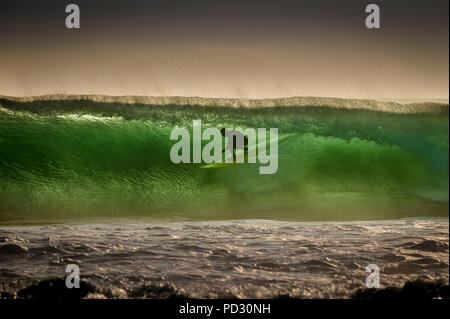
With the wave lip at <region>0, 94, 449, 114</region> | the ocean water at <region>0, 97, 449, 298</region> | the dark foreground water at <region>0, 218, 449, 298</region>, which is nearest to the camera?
the dark foreground water at <region>0, 218, 449, 298</region>

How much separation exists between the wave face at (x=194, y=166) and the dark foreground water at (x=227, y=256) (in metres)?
0.10

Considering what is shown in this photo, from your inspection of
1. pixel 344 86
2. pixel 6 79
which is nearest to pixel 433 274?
pixel 344 86

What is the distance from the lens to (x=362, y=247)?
187cm

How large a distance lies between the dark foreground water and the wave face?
95 millimetres

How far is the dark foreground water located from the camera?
1.54 m

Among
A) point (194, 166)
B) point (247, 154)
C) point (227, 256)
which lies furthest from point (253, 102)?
point (227, 256)

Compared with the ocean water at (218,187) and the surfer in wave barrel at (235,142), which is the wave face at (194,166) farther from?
the surfer in wave barrel at (235,142)

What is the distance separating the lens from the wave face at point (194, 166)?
2.09m

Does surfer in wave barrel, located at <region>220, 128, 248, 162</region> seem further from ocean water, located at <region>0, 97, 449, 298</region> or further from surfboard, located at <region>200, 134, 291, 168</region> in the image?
ocean water, located at <region>0, 97, 449, 298</region>

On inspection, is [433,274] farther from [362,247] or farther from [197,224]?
[197,224]

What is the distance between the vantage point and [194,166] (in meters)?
2.16

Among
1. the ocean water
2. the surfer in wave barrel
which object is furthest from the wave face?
the surfer in wave barrel

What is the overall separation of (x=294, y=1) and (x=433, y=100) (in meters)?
0.75

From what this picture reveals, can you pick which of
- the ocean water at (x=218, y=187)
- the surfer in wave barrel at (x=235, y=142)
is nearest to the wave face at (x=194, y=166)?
the ocean water at (x=218, y=187)
